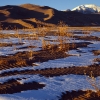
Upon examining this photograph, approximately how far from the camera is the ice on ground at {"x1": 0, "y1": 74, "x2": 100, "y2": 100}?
20.7 feet

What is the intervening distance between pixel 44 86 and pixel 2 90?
925mm

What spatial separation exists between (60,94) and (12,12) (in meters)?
36.8

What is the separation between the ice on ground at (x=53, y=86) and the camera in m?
6.30

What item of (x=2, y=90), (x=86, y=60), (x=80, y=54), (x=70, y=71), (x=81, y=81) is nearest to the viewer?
(x=2, y=90)

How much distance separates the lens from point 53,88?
6.86 metres

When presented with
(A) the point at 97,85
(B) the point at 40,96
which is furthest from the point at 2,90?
(A) the point at 97,85

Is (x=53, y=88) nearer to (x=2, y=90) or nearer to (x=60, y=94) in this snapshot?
(x=60, y=94)

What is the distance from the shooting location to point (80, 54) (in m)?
11.2

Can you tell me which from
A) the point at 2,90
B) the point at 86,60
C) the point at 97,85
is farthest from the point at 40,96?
the point at 86,60

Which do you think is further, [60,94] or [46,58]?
[46,58]

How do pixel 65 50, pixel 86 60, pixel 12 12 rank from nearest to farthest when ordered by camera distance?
pixel 86 60 < pixel 65 50 < pixel 12 12

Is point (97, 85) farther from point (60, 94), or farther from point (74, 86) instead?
point (60, 94)

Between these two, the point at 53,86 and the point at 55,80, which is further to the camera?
the point at 55,80

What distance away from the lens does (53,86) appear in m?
7.02
